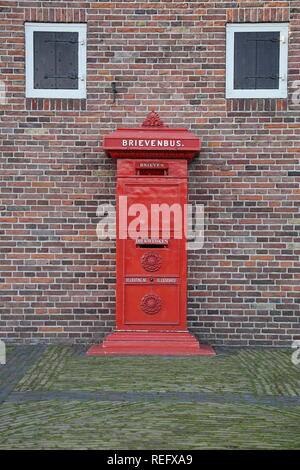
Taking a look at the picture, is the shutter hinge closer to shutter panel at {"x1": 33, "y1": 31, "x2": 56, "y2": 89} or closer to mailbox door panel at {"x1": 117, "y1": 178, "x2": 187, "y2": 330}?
mailbox door panel at {"x1": 117, "y1": 178, "x2": 187, "y2": 330}

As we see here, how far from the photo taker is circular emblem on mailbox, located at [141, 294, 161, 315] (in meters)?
5.92

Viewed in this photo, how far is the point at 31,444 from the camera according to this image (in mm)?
3340

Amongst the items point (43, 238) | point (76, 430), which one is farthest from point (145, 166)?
point (76, 430)

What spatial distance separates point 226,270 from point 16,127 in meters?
3.26

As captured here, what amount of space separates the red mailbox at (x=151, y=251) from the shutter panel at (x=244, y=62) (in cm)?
Answer: 141

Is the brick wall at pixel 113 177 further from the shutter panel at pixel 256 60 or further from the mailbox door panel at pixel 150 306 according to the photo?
the mailbox door panel at pixel 150 306

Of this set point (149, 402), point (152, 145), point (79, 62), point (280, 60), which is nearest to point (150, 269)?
point (152, 145)

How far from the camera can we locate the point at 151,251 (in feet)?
19.4

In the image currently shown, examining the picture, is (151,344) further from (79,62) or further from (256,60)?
(256,60)

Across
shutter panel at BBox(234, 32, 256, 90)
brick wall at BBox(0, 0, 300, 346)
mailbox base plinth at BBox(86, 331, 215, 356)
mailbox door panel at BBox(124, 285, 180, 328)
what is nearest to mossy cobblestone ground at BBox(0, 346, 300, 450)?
mailbox base plinth at BBox(86, 331, 215, 356)

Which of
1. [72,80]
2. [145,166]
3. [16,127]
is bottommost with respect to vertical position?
[145,166]

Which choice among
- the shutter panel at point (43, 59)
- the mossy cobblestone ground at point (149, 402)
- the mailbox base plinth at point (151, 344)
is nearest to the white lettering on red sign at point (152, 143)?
the shutter panel at point (43, 59)

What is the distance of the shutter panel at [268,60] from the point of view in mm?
6762

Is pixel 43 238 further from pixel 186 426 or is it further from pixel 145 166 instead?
pixel 186 426
